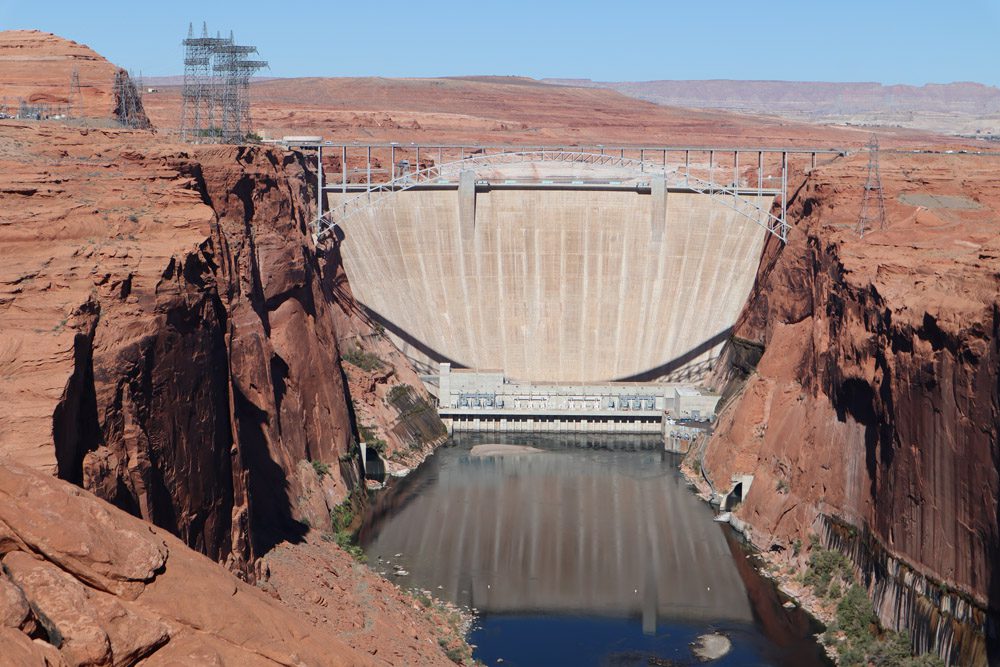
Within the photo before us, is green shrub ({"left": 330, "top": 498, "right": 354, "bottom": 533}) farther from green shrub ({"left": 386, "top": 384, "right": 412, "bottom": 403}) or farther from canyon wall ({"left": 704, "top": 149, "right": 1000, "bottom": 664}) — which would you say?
canyon wall ({"left": 704, "top": 149, "right": 1000, "bottom": 664})

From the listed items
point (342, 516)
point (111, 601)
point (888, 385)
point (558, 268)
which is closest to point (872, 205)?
point (888, 385)

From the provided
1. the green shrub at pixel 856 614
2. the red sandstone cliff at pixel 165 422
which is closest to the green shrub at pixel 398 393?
the red sandstone cliff at pixel 165 422

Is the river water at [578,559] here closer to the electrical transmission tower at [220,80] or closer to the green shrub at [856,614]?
the green shrub at [856,614]

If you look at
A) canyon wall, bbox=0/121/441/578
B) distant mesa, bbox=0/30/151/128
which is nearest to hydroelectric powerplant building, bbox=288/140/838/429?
distant mesa, bbox=0/30/151/128

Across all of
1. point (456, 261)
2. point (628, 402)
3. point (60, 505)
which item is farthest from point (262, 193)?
point (60, 505)

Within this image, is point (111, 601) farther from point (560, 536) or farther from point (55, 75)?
point (55, 75)
